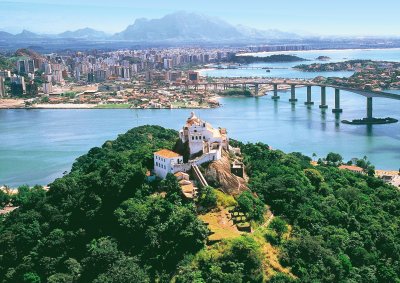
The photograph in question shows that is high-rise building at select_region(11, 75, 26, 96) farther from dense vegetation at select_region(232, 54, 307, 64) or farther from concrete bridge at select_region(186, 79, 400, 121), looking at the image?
dense vegetation at select_region(232, 54, 307, 64)

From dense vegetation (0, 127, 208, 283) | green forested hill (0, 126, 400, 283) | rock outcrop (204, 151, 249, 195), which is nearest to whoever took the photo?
green forested hill (0, 126, 400, 283)

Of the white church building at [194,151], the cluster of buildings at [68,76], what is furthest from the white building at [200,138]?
the cluster of buildings at [68,76]

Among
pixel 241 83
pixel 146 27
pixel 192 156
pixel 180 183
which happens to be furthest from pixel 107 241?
pixel 146 27

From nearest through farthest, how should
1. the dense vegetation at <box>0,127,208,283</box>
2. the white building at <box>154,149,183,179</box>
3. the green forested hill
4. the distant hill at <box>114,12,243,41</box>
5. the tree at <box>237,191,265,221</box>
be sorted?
the green forested hill → the dense vegetation at <box>0,127,208,283</box> → the tree at <box>237,191,265,221</box> → the white building at <box>154,149,183,179</box> → the distant hill at <box>114,12,243,41</box>

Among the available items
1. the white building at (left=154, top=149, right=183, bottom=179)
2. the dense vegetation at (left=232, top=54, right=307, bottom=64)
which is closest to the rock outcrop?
the white building at (left=154, top=149, right=183, bottom=179)

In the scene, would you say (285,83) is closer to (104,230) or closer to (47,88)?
(47,88)

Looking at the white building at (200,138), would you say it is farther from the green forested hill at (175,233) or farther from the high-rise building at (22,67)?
the high-rise building at (22,67)

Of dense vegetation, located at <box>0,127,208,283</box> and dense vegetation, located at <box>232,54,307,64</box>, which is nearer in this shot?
dense vegetation, located at <box>0,127,208,283</box>
